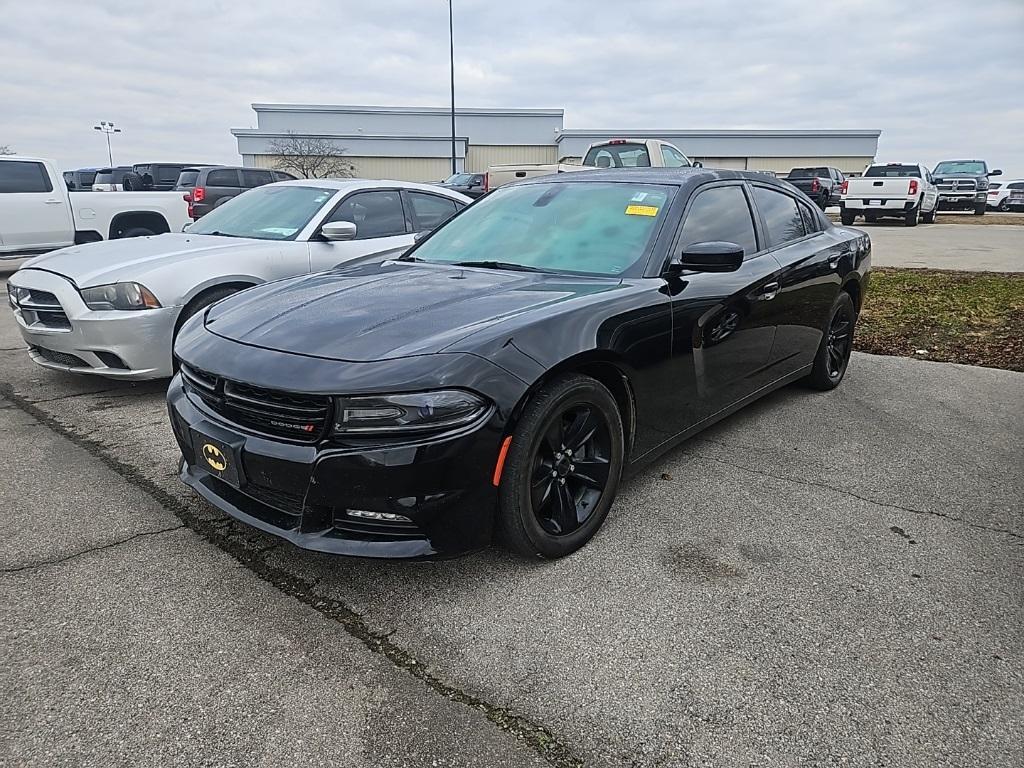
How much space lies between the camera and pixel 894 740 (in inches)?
75.2

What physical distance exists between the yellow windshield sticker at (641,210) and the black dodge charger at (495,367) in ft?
0.03

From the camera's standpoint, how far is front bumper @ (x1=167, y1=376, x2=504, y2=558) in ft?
7.55

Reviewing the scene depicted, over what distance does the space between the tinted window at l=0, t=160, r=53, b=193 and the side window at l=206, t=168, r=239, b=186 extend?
195 inches

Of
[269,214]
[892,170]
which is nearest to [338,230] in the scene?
[269,214]

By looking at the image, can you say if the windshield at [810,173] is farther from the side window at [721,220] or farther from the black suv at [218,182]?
the side window at [721,220]

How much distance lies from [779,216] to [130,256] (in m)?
4.40

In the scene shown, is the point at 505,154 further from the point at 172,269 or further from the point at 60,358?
the point at 60,358

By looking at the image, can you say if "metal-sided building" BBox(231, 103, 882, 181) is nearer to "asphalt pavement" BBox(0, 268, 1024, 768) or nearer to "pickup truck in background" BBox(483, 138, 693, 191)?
"pickup truck in background" BBox(483, 138, 693, 191)

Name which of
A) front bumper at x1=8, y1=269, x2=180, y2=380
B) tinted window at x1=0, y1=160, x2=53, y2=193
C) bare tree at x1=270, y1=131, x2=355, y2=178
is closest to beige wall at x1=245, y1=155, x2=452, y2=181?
bare tree at x1=270, y1=131, x2=355, y2=178

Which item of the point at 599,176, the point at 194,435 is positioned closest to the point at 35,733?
the point at 194,435

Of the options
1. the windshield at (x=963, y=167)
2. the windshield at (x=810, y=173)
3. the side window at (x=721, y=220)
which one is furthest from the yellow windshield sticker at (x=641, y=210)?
the windshield at (x=963, y=167)

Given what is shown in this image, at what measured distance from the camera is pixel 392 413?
2.31 meters

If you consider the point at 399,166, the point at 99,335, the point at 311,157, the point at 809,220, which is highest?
the point at 809,220

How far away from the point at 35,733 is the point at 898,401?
5.04m
